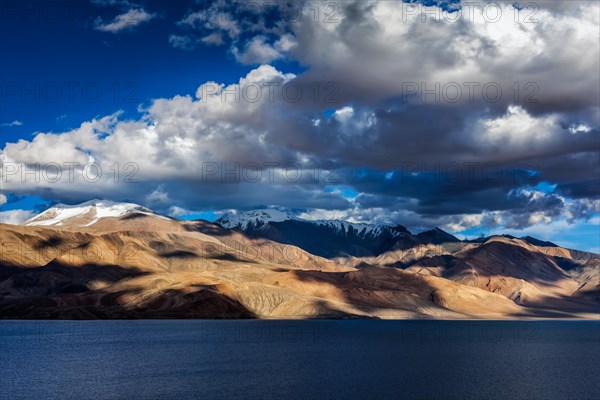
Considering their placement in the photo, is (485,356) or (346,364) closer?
(346,364)

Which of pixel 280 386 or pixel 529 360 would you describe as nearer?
pixel 280 386

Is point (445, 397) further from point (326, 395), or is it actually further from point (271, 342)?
point (271, 342)

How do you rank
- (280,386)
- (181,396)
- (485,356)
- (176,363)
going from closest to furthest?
(181,396), (280,386), (176,363), (485,356)

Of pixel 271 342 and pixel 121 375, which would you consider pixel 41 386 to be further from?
pixel 271 342

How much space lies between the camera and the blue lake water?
7588cm

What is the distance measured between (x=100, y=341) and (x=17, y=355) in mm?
34021

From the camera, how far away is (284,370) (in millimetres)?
96438

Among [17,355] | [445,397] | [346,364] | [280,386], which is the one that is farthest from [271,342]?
[445,397]

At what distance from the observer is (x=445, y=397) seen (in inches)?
2931

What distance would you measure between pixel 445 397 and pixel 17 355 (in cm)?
7794

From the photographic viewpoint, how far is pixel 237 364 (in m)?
103

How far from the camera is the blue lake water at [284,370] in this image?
75.9 meters

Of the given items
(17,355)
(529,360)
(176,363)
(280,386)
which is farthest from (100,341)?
(529,360)

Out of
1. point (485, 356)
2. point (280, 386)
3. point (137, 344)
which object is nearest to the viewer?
point (280, 386)
